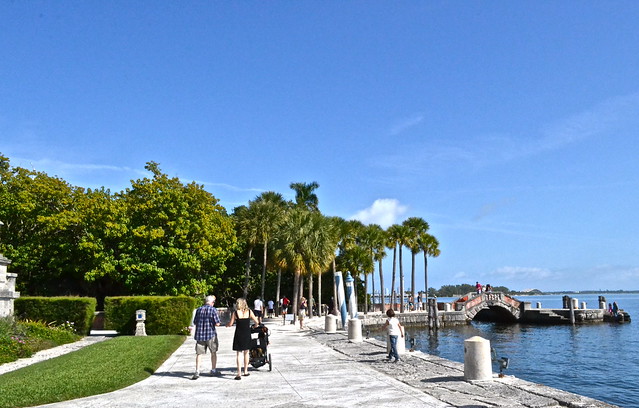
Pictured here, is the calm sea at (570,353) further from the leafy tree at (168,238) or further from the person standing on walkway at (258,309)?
the leafy tree at (168,238)

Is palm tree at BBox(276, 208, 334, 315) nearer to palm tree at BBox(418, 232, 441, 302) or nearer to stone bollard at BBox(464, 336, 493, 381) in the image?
palm tree at BBox(418, 232, 441, 302)

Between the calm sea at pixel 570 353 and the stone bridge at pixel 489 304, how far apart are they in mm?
3740

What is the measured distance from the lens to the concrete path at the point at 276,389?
923cm

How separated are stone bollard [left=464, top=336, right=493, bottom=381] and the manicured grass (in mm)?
7201

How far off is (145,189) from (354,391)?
32.2 meters

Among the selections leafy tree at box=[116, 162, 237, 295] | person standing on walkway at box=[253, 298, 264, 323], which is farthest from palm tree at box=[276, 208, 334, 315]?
person standing on walkway at box=[253, 298, 264, 323]

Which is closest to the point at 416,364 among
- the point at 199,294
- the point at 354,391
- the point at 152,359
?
the point at 354,391

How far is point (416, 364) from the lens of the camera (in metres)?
13.7

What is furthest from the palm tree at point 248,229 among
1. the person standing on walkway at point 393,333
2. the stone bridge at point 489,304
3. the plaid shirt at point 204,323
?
the plaid shirt at point 204,323

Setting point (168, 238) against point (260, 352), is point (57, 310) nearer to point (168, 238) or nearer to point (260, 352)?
point (168, 238)

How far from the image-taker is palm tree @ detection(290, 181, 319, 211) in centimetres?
6719

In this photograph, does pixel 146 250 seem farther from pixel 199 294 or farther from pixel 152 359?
pixel 152 359

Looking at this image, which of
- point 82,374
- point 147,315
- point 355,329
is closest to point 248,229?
point 147,315

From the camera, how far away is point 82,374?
1215cm
